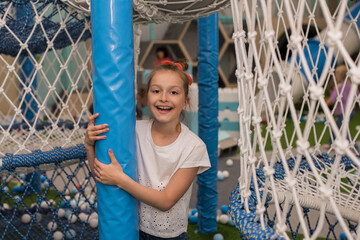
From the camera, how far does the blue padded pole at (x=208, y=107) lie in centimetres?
127

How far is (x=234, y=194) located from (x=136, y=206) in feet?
0.67

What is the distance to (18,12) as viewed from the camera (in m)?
1.77

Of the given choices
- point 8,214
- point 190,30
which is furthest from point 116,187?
point 190,30

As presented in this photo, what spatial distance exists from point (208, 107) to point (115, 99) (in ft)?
2.38

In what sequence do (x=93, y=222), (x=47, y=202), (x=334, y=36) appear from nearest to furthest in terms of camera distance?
1. (x=334, y=36)
2. (x=47, y=202)
3. (x=93, y=222)

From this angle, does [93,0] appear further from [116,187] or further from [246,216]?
[246,216]

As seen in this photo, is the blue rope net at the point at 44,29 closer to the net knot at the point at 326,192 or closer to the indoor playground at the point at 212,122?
the indoor playground at the point at 212,122

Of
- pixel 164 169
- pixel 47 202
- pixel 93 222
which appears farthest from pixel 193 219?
pixel 164 169

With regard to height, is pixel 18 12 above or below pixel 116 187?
above

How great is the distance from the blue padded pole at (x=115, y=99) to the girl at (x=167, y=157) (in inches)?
3.3

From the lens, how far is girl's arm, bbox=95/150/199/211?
23.4 inches

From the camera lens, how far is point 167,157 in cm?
72

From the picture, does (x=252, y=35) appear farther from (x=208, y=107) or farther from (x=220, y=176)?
(x=220, y=176)

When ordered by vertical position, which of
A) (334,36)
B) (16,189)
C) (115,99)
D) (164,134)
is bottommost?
(16,189)
